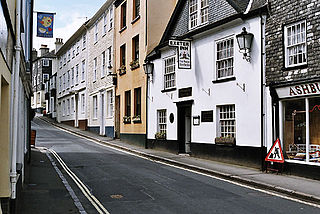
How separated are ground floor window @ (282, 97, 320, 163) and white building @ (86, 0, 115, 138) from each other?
693 inches

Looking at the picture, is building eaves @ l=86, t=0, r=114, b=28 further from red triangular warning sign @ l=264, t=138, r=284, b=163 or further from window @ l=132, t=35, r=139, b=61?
red triangular warning sign @ l=264, t=138, r=284, b=163

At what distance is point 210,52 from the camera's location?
16531 mm

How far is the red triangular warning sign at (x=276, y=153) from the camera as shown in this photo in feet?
41.0

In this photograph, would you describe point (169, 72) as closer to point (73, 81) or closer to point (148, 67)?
point (148, 67)

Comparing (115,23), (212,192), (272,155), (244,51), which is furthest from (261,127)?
(115,23)

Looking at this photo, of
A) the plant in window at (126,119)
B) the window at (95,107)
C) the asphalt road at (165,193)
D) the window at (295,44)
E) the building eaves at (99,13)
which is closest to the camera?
the asphalt road at (165,193)

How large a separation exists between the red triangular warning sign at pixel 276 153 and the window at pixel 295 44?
8.73ft

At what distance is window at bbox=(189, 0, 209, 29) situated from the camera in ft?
58.1

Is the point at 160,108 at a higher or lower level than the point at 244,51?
lower

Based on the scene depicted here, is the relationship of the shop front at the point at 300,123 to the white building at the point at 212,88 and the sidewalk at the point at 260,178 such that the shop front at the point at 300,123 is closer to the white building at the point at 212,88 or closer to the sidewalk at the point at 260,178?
the sidewalk at the point at 260,178

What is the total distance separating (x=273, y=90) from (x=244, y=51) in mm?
2123

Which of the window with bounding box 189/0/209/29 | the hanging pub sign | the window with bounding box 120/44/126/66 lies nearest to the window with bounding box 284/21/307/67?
the window with bounding box 189/0/209/29

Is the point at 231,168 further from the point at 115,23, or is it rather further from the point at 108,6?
the point at 108,6

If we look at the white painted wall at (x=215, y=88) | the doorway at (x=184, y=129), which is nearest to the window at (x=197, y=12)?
the white painted wall at (x=215, y=88)
